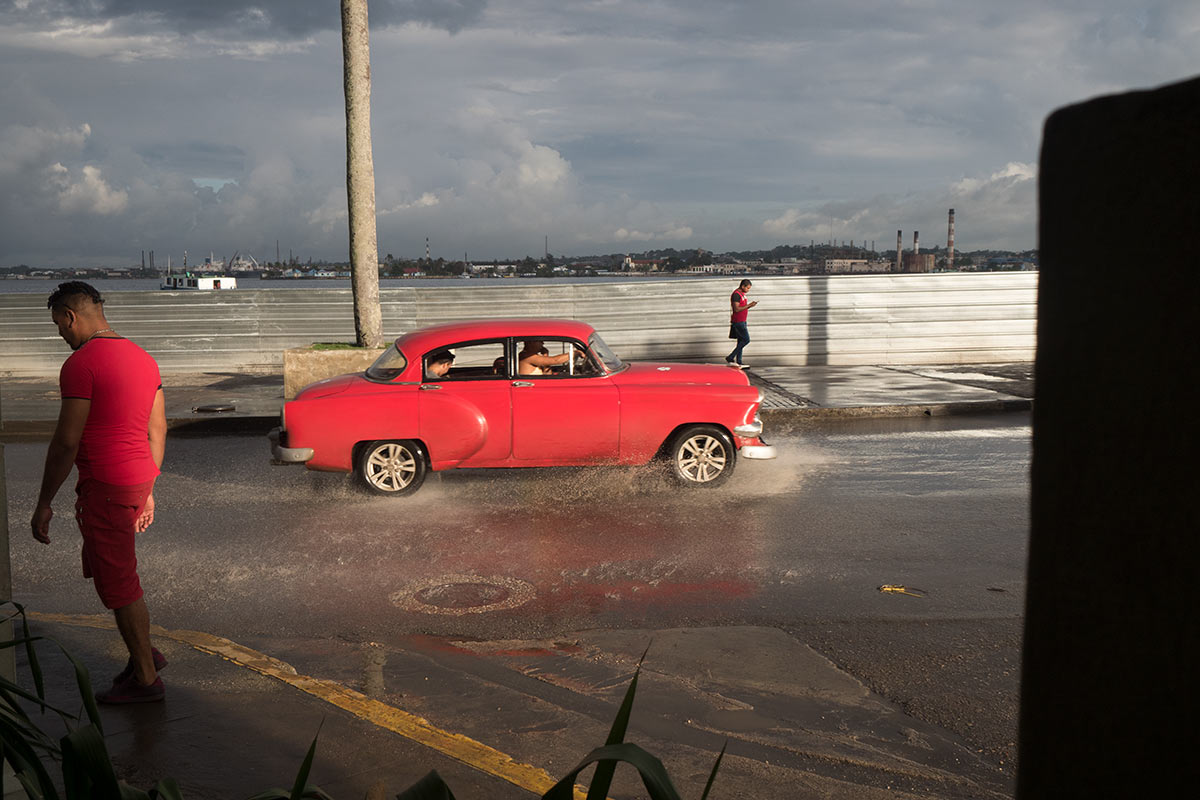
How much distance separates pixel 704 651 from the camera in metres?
5.15

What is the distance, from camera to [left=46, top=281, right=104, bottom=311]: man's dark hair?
4.54 m

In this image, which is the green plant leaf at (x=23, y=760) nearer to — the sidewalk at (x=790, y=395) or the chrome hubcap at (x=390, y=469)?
the chrome hubcap at (x=390, y=469)

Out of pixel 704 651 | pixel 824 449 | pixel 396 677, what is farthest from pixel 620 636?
pixel 824 449

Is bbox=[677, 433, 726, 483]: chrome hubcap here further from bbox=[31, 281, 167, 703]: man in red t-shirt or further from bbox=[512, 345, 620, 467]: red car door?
bbox=[31, 281, 167, 703]: man in red t-shirt

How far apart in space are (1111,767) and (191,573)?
660 cm

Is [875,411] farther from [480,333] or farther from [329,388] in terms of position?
[329,388]

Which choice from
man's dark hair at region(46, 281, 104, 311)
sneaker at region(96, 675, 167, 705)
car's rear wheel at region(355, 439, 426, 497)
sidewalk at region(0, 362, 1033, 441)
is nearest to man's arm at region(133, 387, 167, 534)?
man's dark hair at region(46, 281, 104, 311)

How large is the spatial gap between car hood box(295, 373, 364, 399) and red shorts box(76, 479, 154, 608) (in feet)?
14.1

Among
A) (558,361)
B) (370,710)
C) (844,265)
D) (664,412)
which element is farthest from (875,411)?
(844,265)

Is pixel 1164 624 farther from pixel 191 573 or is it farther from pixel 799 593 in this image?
pixel 191 573

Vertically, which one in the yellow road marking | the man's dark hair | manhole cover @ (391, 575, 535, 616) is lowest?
manhole cover @ (391, 575, 535, 616)

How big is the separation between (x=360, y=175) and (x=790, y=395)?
7.19 metres

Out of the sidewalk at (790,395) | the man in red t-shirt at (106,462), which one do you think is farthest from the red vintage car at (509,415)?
the sidewalk at (790,395)

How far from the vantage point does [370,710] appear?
4.36m
